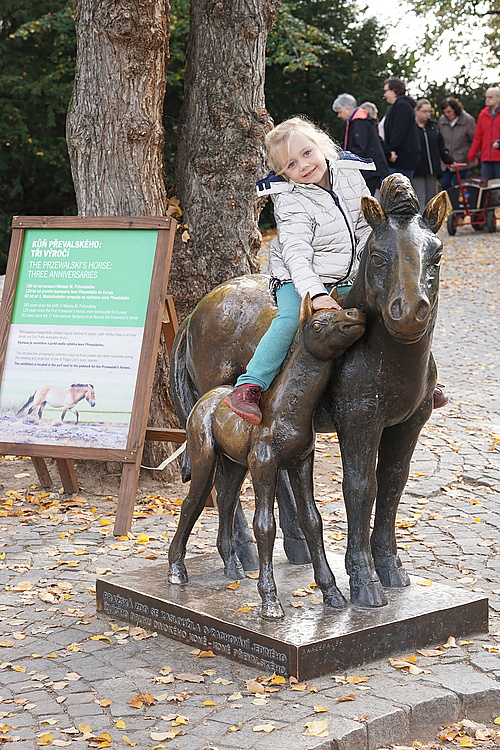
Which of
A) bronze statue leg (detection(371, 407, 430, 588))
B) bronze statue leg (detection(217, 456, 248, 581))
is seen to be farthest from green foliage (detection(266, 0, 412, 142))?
bronze statue leg (detection(371, 407, 430, 588))

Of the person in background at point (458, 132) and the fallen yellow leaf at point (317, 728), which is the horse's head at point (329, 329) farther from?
the person in background at point (458, 132)

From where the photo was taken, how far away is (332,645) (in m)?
4.05

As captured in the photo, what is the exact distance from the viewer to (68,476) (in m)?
7.25

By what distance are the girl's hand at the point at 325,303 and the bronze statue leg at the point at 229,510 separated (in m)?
0.93

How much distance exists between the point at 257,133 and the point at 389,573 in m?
4.12

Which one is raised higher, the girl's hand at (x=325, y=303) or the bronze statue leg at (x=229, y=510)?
the girl's hand at (x=325, y=303)

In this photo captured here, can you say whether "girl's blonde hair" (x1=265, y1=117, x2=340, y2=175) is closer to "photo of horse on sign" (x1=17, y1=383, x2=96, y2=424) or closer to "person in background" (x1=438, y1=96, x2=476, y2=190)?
"photo of horse on sign" (x1=17, y1=383, x2=96, y2=424)

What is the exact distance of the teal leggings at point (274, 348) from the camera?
170 inches

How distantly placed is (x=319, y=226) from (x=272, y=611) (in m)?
1.70

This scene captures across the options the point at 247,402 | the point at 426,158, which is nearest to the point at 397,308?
the point at 247,402

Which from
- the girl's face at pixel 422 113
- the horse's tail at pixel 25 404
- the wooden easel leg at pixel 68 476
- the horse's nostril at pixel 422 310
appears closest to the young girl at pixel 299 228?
the horse's nostril at pixel 422 310

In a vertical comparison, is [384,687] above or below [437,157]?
below

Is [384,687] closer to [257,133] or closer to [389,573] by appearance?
[389,573]

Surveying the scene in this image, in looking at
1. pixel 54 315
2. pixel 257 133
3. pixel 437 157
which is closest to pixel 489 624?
pixel 54 315
